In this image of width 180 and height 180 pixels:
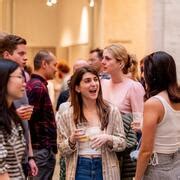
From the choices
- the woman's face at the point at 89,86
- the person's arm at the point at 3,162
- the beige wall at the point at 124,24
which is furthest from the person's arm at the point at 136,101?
the beige wall at the point at 124,24

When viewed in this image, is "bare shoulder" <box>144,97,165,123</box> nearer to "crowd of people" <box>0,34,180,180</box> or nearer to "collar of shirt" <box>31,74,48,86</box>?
"crowd of people" <box>0,34,180,180</box>

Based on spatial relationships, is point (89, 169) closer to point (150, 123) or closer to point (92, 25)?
point (150, 123)

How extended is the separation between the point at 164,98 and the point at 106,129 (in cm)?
62

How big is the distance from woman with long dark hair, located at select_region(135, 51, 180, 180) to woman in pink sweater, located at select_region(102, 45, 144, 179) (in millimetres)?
579

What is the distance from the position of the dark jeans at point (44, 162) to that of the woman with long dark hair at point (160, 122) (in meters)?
1.72

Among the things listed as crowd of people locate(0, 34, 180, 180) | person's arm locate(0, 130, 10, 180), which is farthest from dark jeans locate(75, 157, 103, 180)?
person's arm locate(0, 130, 10, 180)

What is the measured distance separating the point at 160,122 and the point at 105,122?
1.83ft

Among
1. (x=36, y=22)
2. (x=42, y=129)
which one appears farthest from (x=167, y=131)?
(x=36, y=22)

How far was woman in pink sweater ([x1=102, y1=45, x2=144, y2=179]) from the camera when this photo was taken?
4191 millimetres

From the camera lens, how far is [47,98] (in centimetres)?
520

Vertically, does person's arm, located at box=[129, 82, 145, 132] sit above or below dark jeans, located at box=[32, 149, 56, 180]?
above

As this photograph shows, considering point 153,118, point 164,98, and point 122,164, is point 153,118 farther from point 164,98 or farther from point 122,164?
point 122,164

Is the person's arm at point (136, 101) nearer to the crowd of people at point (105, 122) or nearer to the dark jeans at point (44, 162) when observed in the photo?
the crowd of people at point (105, 122)

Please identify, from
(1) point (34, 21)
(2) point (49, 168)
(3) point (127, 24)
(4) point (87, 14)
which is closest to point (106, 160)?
(2) point (49, 168)
